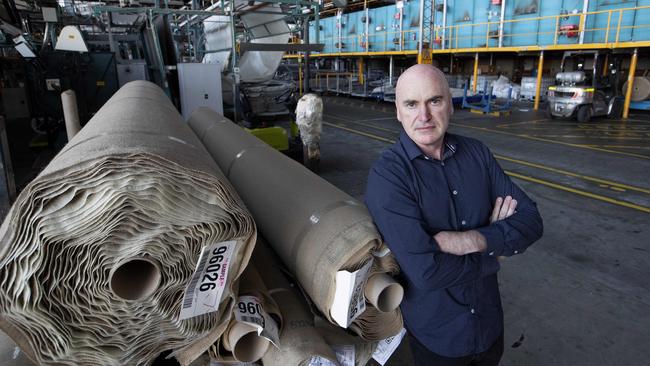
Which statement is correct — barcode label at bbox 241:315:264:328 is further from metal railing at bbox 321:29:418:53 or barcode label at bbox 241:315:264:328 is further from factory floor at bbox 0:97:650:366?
metal railing at bbox 321:29:418:53

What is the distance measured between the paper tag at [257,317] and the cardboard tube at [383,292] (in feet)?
1.20

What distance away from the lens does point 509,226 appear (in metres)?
1.70

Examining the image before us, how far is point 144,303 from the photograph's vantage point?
48.0 inches

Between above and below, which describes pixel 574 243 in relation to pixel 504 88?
below

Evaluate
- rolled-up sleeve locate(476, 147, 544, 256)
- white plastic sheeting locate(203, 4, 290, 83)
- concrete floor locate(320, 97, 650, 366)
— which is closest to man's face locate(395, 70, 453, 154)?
rolled-up sleeve locate(476, 147, 544, 256)

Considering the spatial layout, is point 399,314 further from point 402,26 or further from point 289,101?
point 402,26

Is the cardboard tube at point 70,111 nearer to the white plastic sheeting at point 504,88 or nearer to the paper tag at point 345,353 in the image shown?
the paper tag at point 345,353

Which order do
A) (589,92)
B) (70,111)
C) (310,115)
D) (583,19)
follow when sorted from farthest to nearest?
1. (583,19)
2. (589,92)
3. (310,115)
4. (70,111)

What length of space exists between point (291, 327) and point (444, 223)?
29.1 inches

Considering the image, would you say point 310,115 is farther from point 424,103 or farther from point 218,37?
point 218,37

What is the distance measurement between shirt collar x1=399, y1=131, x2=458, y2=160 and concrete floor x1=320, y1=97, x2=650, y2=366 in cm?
168

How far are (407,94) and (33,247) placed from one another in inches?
54.6

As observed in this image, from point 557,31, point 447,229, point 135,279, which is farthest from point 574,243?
point 557,31

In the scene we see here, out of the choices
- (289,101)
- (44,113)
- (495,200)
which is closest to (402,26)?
(289,101)
